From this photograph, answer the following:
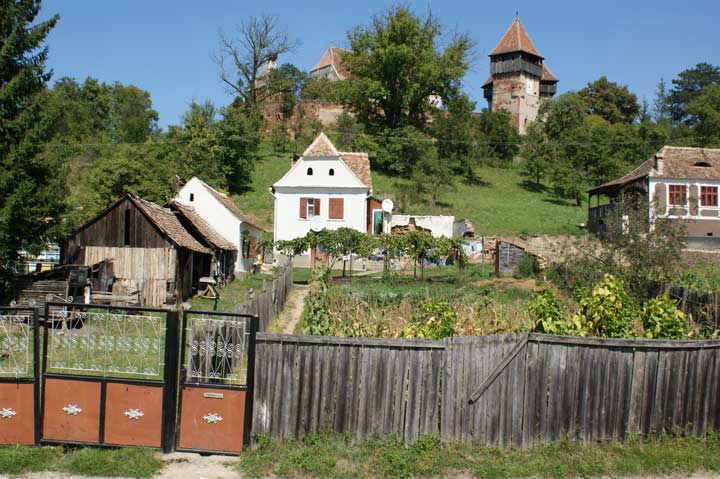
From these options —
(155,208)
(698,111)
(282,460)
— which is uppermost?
(698,111)

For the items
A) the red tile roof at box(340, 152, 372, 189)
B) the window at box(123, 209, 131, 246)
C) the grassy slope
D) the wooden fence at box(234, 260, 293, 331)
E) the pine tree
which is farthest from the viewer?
the grassy slope

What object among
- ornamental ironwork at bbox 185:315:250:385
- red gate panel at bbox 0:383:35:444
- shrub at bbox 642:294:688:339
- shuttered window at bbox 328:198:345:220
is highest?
shuttered window at bbox 328:198:345:220

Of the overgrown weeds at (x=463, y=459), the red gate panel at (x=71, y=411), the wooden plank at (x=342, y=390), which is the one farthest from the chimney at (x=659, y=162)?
the red gate panel at (x=71, y=411)

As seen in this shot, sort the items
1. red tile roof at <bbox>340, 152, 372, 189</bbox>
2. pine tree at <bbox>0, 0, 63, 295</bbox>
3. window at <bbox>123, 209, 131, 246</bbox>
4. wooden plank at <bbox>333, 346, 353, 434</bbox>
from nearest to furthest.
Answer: wooden plank at <bbox>333, 346, 353, 434</bbox>, pine tree at <bbox>0, 0, 63, 295</bbox>, window at <bbox>123, 209, 131, 246</bbox>, red tile roof at <bbox>340, 152, 372, 189</bbox>

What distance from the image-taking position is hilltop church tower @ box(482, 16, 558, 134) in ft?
245

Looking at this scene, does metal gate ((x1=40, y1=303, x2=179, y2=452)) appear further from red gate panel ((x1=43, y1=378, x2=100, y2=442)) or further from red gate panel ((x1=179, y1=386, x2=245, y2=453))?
red gate panel ((x1=179, y1=386, x2=245, y2=453))

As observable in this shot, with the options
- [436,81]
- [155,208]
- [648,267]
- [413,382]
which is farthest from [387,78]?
[413,382]

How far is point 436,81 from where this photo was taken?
5959cm

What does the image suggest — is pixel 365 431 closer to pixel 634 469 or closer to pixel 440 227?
pixel 634 469

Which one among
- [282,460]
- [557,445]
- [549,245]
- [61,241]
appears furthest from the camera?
[549,245]

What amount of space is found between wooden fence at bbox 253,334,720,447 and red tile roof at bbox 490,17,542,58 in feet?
240

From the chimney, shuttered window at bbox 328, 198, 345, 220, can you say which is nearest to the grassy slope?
shuttered window at bbox 328, 198, 345, 220

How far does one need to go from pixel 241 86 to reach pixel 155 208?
1622 inches

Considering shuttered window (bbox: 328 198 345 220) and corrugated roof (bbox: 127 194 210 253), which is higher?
shuttered window (bbox: 328 198 345 220)
